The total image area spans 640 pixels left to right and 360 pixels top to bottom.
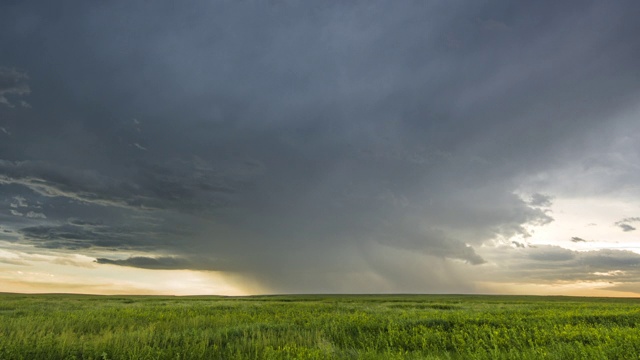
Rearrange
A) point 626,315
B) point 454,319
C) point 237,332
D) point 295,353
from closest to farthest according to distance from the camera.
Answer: point 295,353, point 237,332, point 454,319, point 626,315

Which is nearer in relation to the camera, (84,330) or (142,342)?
(142,342)

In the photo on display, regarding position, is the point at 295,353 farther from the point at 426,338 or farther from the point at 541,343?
the point at 541,343

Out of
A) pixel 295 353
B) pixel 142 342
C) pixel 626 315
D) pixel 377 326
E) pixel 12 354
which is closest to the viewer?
pixel 12 354

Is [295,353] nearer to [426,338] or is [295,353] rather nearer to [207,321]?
[426,338]

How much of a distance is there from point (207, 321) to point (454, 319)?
40.4ft

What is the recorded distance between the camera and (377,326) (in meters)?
16.5

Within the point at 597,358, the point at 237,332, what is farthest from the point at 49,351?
the point at 597,358

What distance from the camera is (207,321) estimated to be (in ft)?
61.7

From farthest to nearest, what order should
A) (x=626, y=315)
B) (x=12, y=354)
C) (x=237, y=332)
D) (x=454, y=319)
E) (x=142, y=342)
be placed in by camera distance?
(x=626, y=315), (x=454, y=319), (x=237, y=332), (x=142, y=342), (x=12, y=354)

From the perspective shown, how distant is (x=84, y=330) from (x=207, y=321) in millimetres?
5262

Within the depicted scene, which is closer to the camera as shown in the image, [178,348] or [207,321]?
[178,348]

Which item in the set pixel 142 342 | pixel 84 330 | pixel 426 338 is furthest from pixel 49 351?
pixel 426 338

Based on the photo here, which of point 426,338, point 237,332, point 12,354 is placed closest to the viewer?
point 12,354

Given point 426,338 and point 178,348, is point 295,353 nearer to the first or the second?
point 178,348
